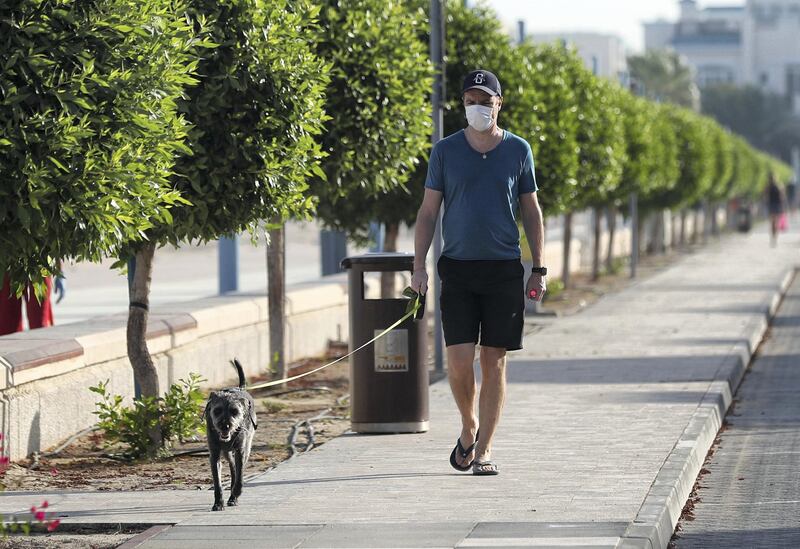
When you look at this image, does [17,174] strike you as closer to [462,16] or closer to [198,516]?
[198,516]

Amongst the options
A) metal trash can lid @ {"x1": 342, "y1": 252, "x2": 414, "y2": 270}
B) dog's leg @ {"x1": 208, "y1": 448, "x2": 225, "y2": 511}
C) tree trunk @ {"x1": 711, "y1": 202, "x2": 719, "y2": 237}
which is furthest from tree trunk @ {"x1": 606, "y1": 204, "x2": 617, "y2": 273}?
tree trunk @ {"x1": 711, "y1": 202, "x2": 719, "y2": 237}

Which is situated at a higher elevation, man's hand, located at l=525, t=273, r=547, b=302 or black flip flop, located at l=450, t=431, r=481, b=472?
man's hand, located at l=525, t=273, r=547, b=302

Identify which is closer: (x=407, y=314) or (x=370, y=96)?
(x=407, y=314)

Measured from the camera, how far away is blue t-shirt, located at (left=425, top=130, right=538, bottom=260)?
28.4ft

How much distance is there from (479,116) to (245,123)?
6.74ft

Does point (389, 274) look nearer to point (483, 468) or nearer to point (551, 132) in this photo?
point (551, 132)

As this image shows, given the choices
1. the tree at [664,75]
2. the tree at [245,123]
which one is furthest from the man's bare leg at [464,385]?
the tree at [664,75]

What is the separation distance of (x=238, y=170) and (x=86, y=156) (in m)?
2.81

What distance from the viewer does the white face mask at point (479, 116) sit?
28.0ft

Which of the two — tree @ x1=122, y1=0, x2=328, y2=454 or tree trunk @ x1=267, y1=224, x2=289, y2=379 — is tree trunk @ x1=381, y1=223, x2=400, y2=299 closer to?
tree trunk @ x1=267, y1=224, x2=289, y2=379

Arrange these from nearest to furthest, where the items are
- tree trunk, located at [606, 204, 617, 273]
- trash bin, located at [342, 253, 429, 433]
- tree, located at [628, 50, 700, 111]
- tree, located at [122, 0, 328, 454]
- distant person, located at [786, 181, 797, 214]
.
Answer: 1. tree, located at [122, 0, 328, 454]
2. trash bin, located at [342, 253, 429, 433]
3. tree trunk, located at [606, 204, 617, 273]
4. tree, located at [628, 50, 700, 111]
5. distant person, located at [786, 181, 797, 214]

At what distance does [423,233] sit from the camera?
8.74 meters

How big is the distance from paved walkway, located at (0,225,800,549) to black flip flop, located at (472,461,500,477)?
7 cm

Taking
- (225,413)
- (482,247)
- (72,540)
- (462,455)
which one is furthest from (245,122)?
(72,540)
